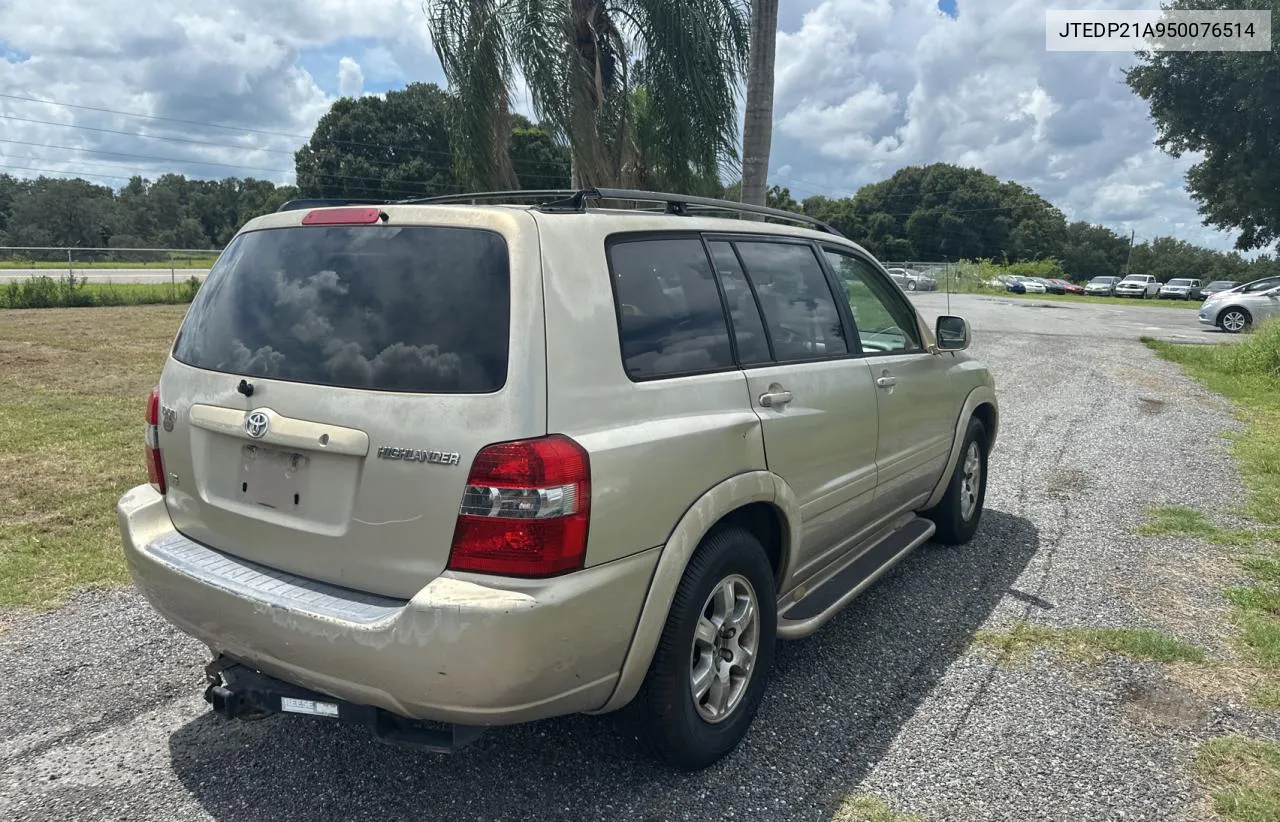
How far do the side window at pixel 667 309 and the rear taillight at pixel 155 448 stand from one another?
1646 mm

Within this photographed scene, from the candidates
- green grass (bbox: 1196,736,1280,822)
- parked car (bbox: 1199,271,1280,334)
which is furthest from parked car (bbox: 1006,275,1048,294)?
→ green grass (bbox: 1196,736,1280,822)

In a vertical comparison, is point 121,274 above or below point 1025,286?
below

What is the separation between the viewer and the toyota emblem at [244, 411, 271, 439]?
8.08ft

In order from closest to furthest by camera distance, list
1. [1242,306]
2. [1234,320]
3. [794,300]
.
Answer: [794,300]
[1242,306]
[1234,320]

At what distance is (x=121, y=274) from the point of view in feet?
89.1

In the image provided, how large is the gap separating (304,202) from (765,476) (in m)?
1.87

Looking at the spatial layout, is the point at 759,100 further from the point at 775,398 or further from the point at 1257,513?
the point at 775,398

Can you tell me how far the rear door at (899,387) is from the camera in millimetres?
3947

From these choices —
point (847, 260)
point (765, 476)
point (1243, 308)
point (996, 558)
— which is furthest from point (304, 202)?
point (1243, 308)

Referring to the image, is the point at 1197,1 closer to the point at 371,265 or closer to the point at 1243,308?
the point at 1243,308

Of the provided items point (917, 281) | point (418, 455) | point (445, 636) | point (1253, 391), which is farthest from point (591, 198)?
point (917, 281)

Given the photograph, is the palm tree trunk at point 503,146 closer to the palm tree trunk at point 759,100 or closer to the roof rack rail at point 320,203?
the palm tree trunk at point 759,100

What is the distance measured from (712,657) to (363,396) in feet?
4.60

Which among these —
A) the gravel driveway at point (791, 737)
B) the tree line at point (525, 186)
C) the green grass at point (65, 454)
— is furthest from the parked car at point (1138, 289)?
the gravel driveway at point (791, 737)
